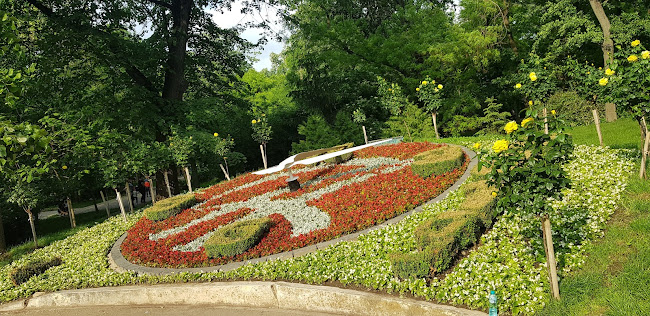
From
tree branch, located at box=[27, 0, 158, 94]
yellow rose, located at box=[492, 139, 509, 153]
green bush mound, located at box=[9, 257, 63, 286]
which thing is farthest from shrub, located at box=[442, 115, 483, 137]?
green bush mound, located at box=[9, 257, 63, 286]

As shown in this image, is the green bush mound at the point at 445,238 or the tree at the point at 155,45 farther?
the tree at the point at 155,45

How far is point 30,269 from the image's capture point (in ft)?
29.9

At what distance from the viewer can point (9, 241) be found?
54.2 ft

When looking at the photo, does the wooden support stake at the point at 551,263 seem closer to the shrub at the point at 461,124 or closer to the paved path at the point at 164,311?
the paved path at the point at 164,311

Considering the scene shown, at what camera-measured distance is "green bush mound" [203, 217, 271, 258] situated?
7.64 meters

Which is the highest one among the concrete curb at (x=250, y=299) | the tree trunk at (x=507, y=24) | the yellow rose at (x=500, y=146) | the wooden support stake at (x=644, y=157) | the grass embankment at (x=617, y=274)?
the tree trunk at (x=507, y=24)

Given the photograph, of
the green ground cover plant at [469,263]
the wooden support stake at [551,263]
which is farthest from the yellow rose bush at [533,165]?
the green ground cover plant at [469,263]

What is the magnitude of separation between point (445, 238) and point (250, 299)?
10.3 feet

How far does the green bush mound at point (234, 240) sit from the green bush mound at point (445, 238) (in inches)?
126

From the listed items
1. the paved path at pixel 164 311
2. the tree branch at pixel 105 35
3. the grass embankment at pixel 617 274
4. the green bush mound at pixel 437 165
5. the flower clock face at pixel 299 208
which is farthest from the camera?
the tree branch at pixel 105 35

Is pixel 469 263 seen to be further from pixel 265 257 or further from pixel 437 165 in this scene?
pixel 437 165

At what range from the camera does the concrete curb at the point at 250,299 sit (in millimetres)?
4970

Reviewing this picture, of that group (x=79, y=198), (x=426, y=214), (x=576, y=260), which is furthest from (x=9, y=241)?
(x=576, y=260)

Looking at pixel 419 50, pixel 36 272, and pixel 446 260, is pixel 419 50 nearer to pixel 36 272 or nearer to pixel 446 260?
pixel 446 260
